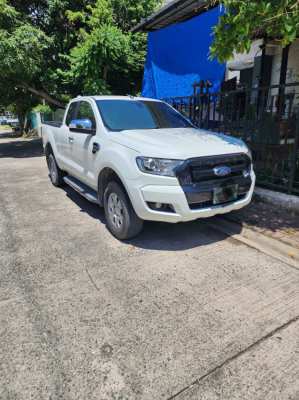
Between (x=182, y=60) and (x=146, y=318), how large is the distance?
704cm

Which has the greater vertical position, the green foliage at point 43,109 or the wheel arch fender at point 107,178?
the green foliage at point 43,109

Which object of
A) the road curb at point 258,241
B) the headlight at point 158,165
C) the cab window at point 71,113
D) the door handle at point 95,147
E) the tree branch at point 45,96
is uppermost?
the tree branch at point 45,96

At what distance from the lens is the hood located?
345 centimetres

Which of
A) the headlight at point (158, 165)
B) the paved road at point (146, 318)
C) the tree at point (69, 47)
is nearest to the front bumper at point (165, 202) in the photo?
the headlight at point (158, 165)

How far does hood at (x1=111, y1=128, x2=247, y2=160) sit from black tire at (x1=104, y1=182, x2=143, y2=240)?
1.98 ft

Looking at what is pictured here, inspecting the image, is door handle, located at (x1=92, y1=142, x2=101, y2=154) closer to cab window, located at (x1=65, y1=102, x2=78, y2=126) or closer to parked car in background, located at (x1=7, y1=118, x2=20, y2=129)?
cab window, located at (x1=65, y1=102, x2=78, y2=126)

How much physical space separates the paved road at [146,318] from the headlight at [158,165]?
1.01 m

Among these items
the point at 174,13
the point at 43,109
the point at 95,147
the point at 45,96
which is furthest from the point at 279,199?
the point at 43,109

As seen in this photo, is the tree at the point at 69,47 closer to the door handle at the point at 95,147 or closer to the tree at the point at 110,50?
the tree at the point at 110,50

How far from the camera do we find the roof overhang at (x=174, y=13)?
763 centimetres

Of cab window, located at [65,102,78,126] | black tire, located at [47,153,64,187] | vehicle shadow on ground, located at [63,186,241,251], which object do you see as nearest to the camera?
vehicle shadow on ground, located at [63,186,241,251]

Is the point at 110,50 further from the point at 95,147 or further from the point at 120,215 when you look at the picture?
the point at 120,215

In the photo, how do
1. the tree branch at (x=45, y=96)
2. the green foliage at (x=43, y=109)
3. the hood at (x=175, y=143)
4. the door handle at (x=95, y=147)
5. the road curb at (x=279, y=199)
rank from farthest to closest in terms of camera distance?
the green foliage at (x=43, y=109) → the tree branch at (x=45, y=96) → the road curb at (x=279, y=199) → the door handle at (x=95, y=147) → the hood at (x=175, y=143)

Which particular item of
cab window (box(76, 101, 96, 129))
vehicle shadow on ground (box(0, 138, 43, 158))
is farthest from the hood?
vehicle shadow on ground (box(0, 138, 43, 158))
